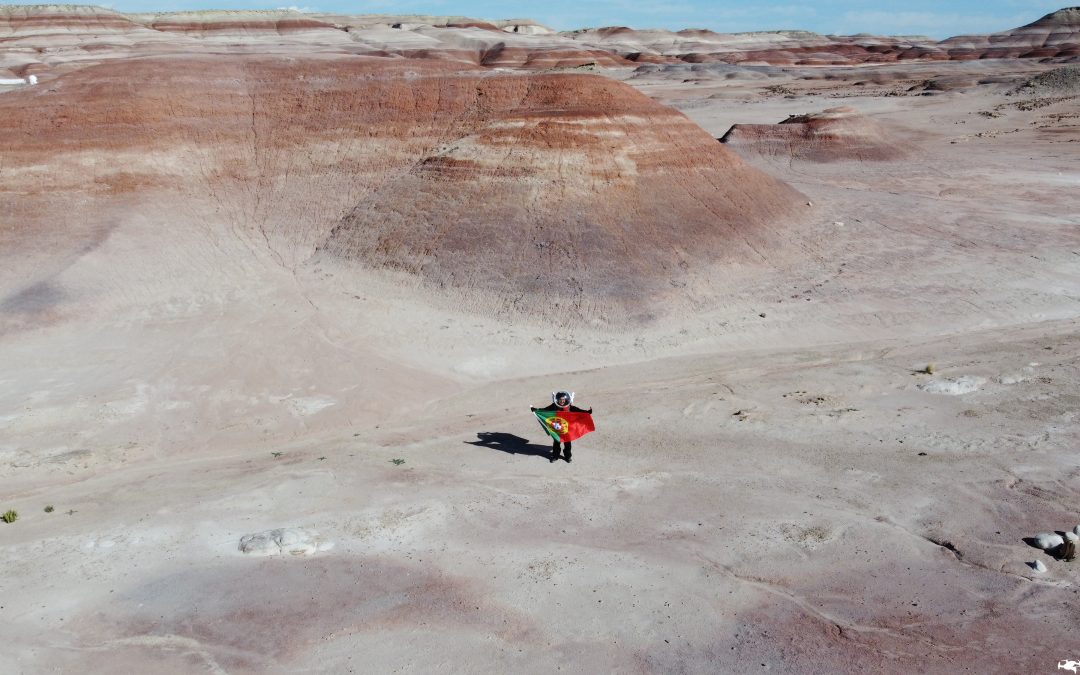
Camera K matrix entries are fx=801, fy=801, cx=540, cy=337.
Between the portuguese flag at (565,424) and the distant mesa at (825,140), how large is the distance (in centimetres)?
3086

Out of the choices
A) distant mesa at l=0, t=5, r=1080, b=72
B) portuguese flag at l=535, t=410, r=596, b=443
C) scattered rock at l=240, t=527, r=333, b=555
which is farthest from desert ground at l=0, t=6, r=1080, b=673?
distant mesa at l=0, t=5, r=1080, b=72

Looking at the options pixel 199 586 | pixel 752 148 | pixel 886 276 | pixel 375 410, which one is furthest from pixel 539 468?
pixel 752 148

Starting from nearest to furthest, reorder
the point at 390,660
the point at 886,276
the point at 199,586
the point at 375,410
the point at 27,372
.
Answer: the point at 390,660 → the point at 199,586 → the point at 375,410 → the point at 27,372 → the point at 886,276

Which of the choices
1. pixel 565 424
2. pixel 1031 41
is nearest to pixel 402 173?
pixel 565 424

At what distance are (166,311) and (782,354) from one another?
51.4ft

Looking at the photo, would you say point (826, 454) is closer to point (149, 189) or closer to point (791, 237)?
point (791, 237)

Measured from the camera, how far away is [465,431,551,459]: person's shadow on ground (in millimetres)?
14234

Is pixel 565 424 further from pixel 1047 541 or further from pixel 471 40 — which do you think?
pixel 471 40

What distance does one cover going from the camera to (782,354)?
18.7 m

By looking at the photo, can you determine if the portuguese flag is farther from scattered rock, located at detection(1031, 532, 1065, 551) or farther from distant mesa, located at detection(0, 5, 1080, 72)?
distant mesa, located at detection(0, 5, 1080, 72)

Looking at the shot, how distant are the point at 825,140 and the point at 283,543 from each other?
37137 millimetres

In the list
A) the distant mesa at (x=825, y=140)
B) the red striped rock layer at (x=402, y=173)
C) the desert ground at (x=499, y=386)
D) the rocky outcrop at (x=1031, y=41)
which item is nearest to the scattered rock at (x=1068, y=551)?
the desert ground at (x=499, y=386)

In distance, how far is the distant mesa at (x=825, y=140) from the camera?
131 feet

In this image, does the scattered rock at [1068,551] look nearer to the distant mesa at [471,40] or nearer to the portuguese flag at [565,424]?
the portuguese flag at [565,424]
